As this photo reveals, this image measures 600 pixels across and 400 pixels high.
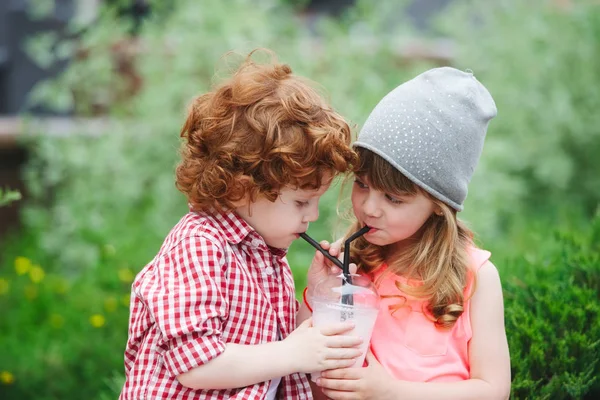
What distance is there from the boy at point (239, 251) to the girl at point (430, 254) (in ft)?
0.49

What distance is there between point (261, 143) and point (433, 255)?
676mm

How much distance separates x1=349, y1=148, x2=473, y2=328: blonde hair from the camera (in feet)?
7.62

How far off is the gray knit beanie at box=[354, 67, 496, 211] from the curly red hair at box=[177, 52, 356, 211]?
0.13 metres

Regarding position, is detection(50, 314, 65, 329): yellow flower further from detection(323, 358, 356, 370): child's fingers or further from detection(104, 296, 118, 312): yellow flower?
detection(323, 358, 356, 370): child's fingers

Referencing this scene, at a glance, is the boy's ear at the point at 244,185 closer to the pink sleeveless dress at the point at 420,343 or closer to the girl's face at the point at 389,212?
the girl's face at the point at 389,212

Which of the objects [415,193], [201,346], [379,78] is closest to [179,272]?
[201,346]

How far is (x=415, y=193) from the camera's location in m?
2.33

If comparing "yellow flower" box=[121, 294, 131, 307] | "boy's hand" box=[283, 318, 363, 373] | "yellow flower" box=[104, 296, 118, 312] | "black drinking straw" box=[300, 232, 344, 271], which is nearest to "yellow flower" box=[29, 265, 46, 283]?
"yellow flower" box=[104, 296, 118, 312]

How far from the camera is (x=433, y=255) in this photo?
95.7 inches

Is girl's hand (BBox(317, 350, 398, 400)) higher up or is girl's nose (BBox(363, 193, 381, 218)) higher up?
girl's nose (BBox(363, 193, 381, 218))

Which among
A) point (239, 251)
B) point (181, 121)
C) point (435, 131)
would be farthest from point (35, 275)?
point (435, 131)

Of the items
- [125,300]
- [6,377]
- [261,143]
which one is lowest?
[6,377]

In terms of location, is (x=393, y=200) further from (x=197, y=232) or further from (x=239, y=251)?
(x=197, y=232)

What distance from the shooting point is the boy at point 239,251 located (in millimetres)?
2064
